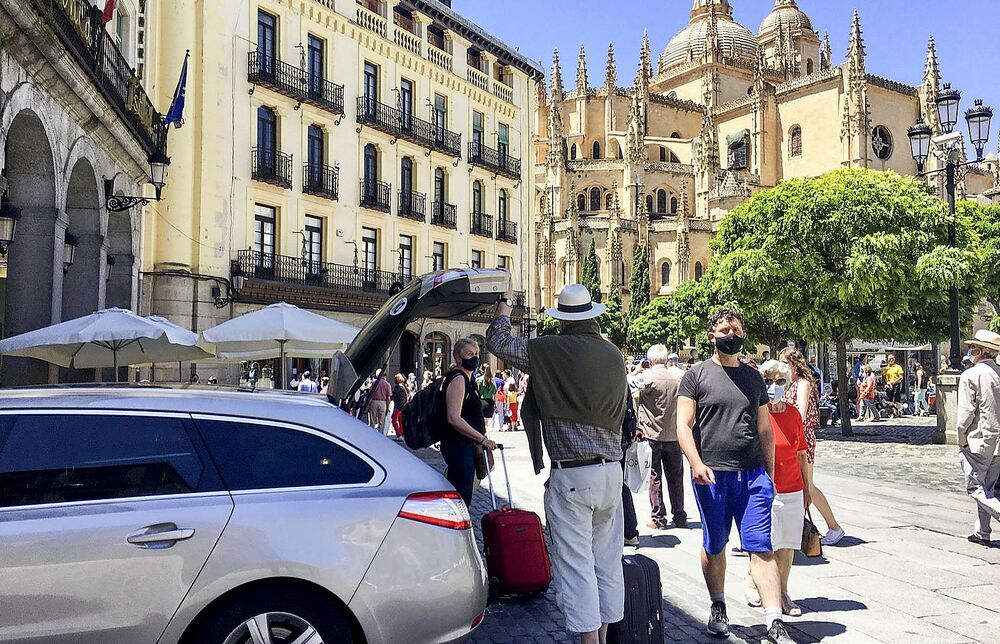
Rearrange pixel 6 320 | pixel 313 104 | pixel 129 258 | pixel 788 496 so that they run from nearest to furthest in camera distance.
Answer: pixel 788 496 < pixel 6 320 < pixel 129 258 < pixel 313 104

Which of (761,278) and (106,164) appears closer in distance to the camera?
(106,164)

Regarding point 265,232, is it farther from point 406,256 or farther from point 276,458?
point 276,458

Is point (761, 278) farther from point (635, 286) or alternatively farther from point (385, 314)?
point (635, 286)

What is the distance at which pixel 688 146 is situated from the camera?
226 feet

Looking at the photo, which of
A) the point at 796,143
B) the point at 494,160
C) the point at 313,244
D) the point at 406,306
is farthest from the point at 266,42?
the point at 796,143

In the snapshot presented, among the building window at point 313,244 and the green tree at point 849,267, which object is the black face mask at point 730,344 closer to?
the green tree at point 849,267

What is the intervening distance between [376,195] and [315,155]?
8.63ft

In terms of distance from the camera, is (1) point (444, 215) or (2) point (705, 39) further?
(2) point (705, 39)

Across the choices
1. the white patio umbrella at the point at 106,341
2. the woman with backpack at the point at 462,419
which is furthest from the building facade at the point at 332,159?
the woman with backpack at the point at 462,419

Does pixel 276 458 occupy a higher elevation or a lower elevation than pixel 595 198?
lower

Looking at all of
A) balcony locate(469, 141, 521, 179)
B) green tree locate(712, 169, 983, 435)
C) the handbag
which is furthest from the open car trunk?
balcony locate(469, 141, 521, 179)

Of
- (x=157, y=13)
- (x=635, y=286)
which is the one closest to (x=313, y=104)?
(x=157, y=13)

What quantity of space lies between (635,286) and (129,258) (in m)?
46.9

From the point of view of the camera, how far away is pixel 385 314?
5.84 metres
